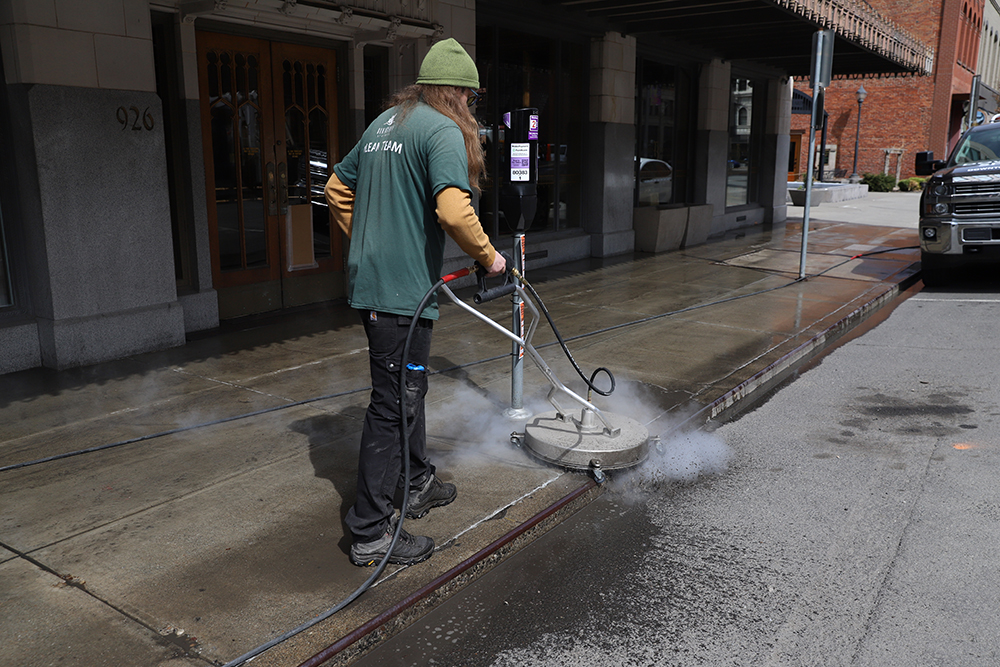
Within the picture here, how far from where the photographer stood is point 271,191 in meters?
8.43

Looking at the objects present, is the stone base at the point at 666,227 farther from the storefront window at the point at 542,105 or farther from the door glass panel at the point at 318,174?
the door glass panel at the point at 318,174

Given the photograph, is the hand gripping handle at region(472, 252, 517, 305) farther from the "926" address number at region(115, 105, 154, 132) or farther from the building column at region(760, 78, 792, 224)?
the building column at region(760, 78, 792, 224)

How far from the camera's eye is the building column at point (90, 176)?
6.06m

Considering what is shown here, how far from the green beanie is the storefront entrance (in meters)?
4.77

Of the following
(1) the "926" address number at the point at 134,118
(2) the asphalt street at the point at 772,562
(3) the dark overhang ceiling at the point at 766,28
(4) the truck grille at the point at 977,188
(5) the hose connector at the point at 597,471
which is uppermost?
(3) the dark overhang ceiling at the point at 766,28

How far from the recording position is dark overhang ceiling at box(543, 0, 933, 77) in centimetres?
1147

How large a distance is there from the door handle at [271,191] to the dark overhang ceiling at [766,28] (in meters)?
4.98

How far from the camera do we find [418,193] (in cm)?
351

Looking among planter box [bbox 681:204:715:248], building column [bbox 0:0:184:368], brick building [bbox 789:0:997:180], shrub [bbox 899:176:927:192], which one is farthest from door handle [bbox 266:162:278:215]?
shrub [bbox 899:176:927:192]

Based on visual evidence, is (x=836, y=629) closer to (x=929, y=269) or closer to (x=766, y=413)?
(x=766, y=413)

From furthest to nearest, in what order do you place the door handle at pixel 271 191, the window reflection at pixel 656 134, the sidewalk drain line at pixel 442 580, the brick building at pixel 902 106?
1. the brick building at pixel 902 106
2. the window reflection at pixel 656 134
3. the door handle at pixel 271 191
4. the sidewalk drain line at pixel 442 580

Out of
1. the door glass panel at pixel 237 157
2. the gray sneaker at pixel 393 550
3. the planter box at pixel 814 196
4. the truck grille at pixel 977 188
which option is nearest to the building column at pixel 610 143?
the truck grille at pixel 977 188

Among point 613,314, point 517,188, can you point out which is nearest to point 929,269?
point 613,314

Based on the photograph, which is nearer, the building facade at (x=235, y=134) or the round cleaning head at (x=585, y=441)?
the round cleaning head at (x=585, y=441)
